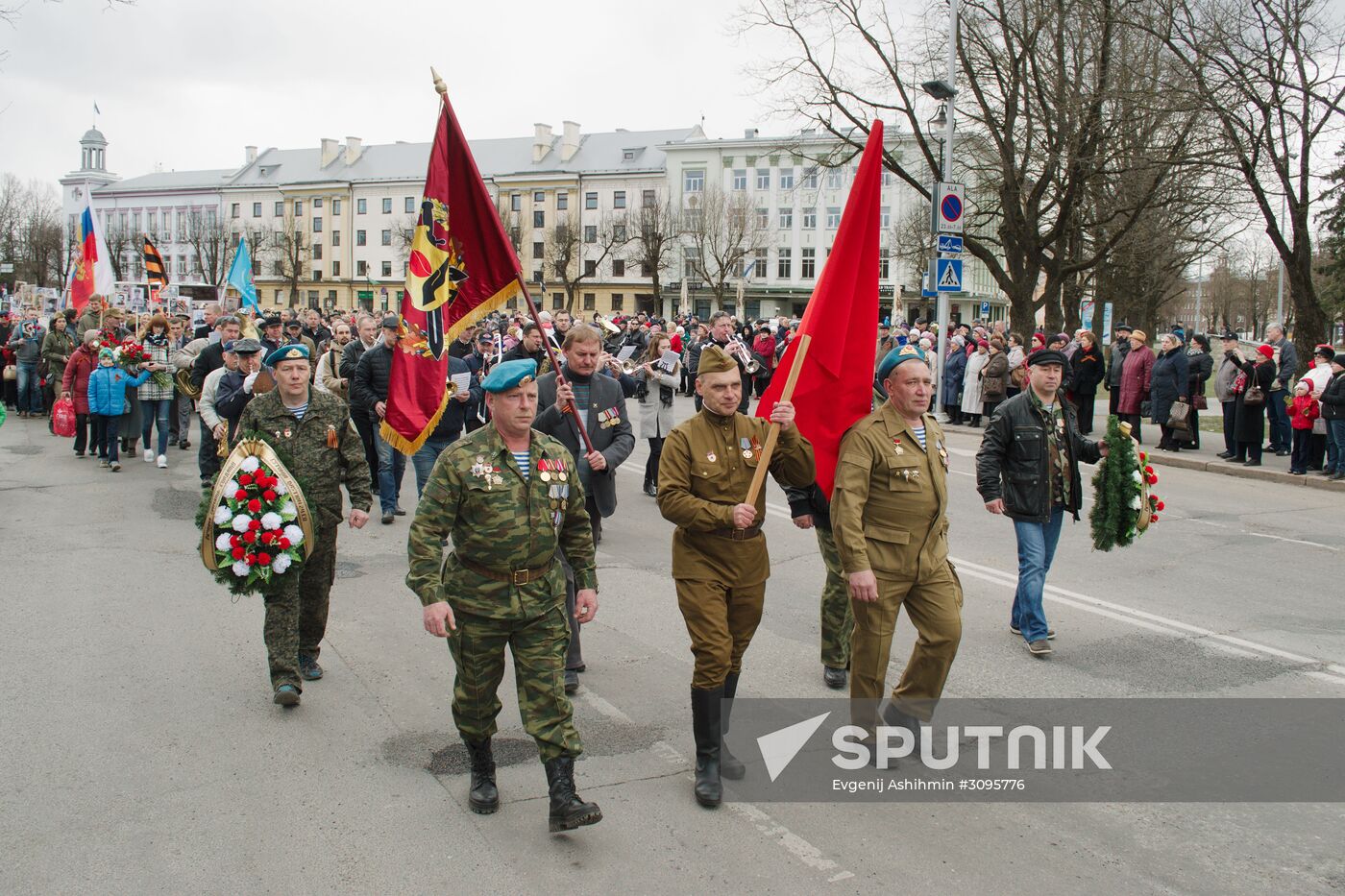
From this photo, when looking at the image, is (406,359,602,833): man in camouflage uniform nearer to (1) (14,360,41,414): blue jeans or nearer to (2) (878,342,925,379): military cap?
(2) (878,342,925,379): military cap

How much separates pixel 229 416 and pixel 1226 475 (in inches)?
529

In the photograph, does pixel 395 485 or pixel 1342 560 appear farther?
pixel 395 485

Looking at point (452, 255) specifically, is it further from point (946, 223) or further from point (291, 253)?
point (291, 253)

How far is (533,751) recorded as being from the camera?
17.2 ft

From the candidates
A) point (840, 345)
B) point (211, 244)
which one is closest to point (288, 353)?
point (840, 345)

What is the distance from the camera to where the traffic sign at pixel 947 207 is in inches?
770

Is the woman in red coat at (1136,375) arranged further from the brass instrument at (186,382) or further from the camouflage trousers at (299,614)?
the camouflage trousers at (299,614)

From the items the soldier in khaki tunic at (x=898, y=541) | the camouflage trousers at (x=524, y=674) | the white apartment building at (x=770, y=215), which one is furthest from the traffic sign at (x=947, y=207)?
the white apartment building at (x=770, y=215)

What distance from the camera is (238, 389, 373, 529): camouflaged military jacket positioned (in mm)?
6094

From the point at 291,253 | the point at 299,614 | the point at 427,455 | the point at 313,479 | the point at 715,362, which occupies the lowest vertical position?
the point at 299,614

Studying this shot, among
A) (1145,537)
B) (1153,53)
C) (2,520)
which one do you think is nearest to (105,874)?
(2,520)

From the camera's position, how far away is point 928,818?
455cm

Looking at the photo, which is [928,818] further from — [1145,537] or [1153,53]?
[1153,53]

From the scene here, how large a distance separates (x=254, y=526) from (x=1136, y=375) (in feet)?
52.7
